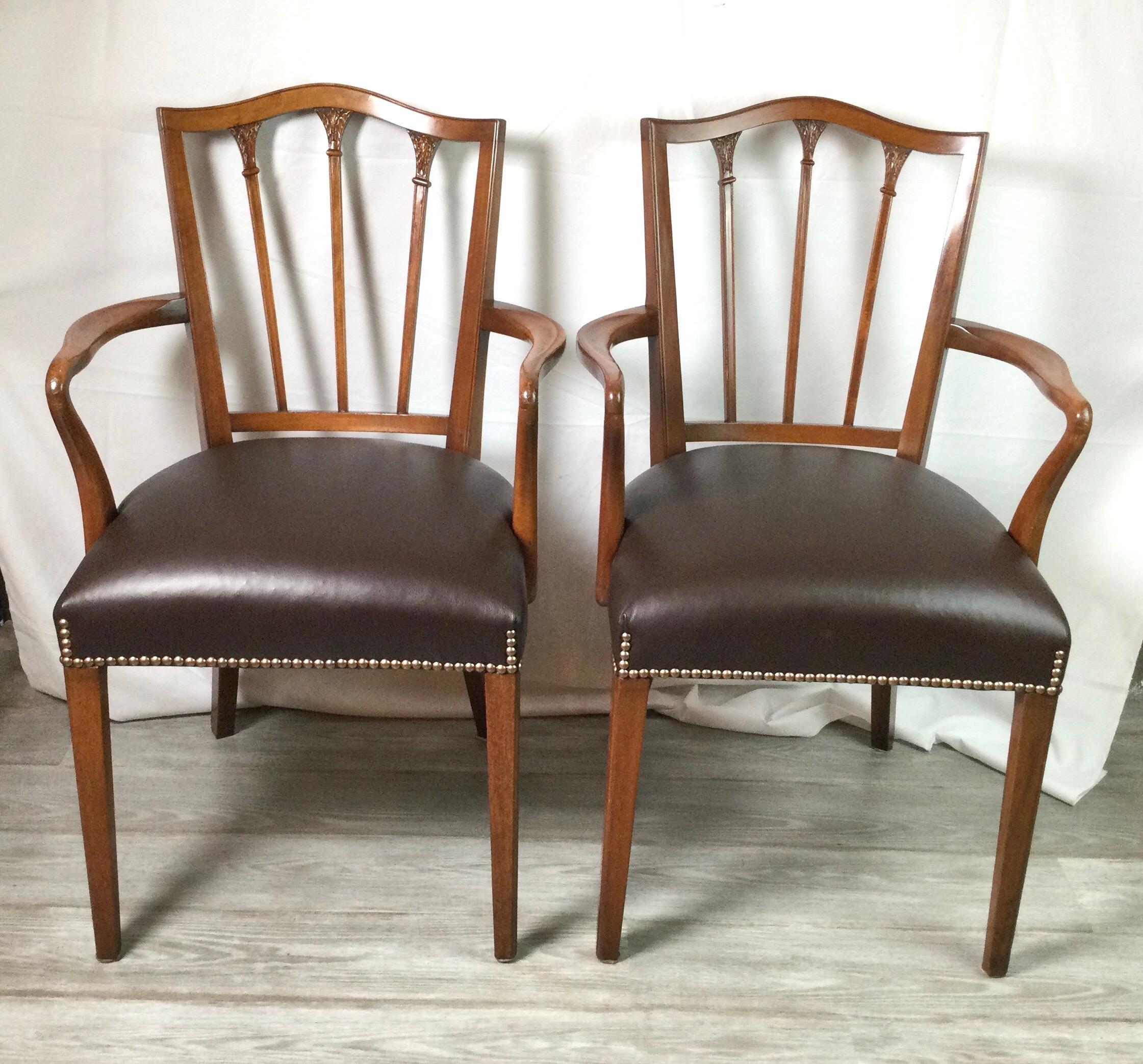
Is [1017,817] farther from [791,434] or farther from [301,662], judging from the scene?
[301,662]

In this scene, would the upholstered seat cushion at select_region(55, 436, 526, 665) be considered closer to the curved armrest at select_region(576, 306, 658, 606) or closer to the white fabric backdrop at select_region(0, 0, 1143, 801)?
the curved armrest at select_region(576, 306, 658, 606)

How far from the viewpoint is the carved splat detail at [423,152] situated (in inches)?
56.9

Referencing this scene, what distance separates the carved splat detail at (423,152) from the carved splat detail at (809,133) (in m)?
0.48

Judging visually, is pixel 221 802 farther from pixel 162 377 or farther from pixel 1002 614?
pixel 1002 614

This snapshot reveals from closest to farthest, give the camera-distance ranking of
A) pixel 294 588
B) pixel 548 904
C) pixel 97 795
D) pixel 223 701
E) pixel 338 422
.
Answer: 1. pixel 294 588
2. pixel 97 795
3. pixel 548 904
4. pixel 338 422
5. pixel 223 701

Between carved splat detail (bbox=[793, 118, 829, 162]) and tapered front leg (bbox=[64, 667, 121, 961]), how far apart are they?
1.09 meters

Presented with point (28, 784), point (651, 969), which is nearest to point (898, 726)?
point (651, 969)

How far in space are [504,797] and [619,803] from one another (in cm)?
13

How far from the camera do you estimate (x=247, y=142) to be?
56.8 inches

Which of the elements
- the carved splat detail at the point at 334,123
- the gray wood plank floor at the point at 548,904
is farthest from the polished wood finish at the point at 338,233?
the gray wood plank floor at the point at 548,904

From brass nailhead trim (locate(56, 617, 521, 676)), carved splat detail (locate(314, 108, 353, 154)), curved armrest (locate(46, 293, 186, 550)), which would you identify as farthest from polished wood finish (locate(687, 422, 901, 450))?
curved armrest (locate(46, 293, 186, 550))

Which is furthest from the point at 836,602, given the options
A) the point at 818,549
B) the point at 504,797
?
the point at 504,797

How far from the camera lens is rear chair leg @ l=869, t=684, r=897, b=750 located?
1694mm

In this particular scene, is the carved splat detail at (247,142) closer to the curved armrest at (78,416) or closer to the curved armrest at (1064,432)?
the curved armrest at (78,416)
